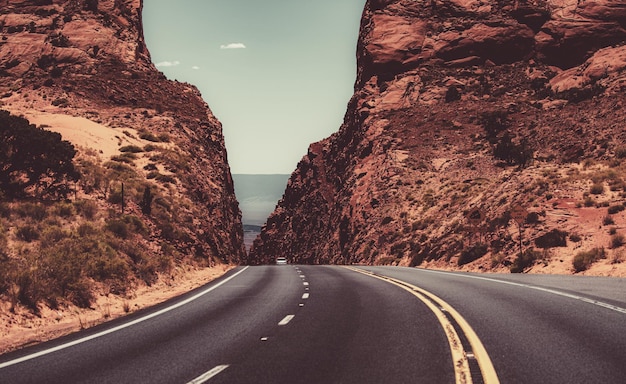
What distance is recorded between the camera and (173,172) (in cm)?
4531

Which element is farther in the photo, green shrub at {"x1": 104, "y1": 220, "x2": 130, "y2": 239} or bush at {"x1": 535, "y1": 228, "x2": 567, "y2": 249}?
bush at {"x1": 535, "y1": 228, "x2": 567, "y2": 249}

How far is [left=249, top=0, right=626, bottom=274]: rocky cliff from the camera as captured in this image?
32.7 metres

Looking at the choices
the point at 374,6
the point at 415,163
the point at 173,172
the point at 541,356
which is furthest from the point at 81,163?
the point at 374,6

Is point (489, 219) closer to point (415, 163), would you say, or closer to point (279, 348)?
point (415, 163)

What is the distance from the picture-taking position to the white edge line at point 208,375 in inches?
243

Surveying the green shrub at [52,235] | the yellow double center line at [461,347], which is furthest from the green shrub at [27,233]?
the yellow double center line at [461,347]

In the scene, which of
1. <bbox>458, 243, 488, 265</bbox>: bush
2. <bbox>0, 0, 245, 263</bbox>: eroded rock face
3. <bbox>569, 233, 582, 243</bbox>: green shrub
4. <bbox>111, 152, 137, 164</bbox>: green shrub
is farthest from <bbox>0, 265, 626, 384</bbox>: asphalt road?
<bbox>0, 0, 245, 263</bbox>: eroded rock face

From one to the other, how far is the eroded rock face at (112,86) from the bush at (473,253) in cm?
2137

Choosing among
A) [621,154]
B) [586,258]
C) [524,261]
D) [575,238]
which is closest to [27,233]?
[524,261]

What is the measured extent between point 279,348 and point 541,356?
3.70 meters

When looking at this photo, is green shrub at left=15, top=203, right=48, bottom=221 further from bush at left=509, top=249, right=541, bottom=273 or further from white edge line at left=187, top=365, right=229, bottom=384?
bush at left=509, top=249, right=541, bottom=273

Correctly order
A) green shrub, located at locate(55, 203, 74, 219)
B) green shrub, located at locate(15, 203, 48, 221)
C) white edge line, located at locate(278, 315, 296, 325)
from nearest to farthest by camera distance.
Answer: white edge line, located at locate(278, 315, 296, 325), green shrub, located at locate(15, 203, 48, 221), green shrub, located at locate(55, 203, 74, 219)

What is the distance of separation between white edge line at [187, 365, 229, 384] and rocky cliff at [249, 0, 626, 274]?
2213 cm

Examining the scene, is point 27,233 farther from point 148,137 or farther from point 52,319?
point 148,137
